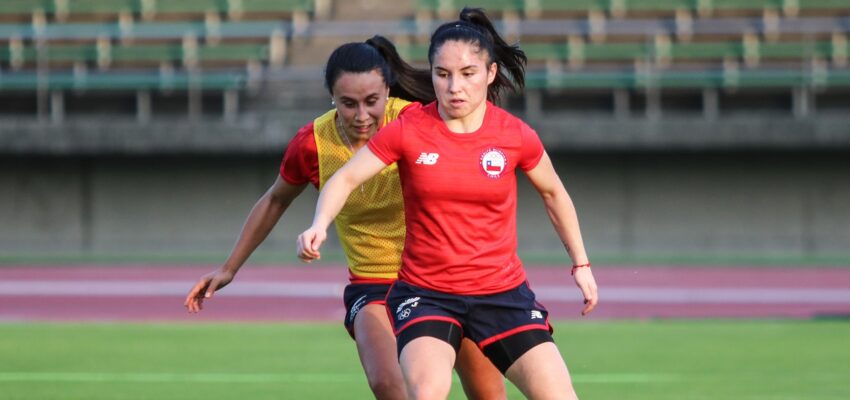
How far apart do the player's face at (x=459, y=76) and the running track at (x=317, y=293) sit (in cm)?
832

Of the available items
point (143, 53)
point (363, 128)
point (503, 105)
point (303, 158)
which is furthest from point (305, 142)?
point (143, 53)

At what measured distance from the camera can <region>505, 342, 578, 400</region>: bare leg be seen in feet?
15.6

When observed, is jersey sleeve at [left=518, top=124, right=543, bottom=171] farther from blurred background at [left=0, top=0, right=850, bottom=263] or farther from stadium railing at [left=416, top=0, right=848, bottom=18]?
stadium railing at [left=416, top=0, right=848, bottom=18]

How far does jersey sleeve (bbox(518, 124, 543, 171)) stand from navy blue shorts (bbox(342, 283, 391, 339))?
947 mm

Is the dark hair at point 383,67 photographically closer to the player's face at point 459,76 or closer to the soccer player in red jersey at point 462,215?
the soccer player in red jersey at point 462,215

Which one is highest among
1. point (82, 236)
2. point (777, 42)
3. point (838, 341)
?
point (777, 42)

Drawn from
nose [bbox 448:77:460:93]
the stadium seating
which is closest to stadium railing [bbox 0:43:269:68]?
the stadium seating

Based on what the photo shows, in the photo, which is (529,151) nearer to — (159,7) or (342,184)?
(342,184)

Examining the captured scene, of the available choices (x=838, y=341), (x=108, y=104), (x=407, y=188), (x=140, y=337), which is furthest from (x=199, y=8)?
(x=407, y=188)

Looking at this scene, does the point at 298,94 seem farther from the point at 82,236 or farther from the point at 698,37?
the point at 698,37

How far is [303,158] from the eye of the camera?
570 cm

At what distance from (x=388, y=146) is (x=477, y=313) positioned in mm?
649

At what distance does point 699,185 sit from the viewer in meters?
18.5

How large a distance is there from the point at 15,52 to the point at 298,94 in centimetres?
399
